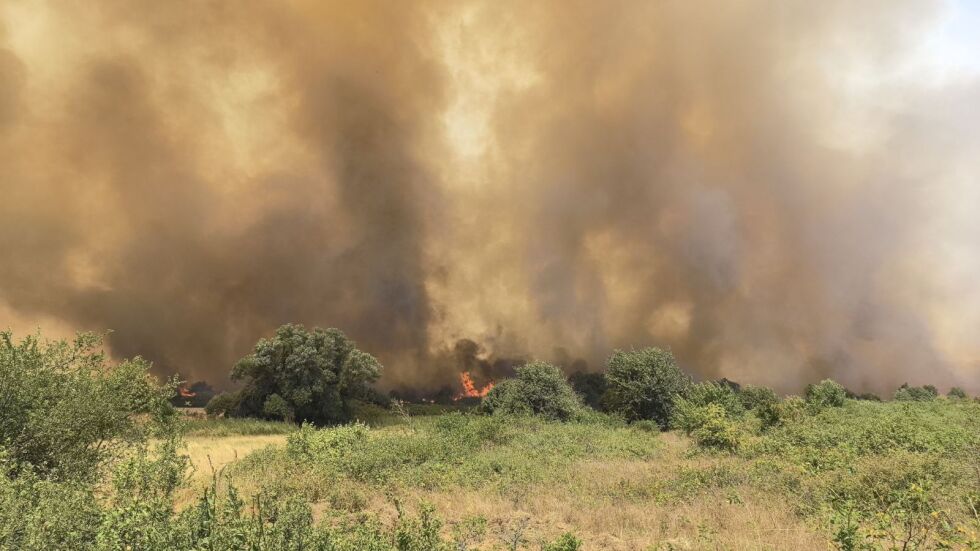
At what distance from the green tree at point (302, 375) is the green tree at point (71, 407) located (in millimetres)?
31549

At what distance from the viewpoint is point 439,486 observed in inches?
627

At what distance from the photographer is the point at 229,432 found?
36969 mm

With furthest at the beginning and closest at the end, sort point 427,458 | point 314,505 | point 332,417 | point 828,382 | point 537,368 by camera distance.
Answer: point 828,382, point 332,417, point 537,368, point 427,458, point 314,505

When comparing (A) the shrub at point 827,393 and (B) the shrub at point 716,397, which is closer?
(B) the shrub at point 716,397

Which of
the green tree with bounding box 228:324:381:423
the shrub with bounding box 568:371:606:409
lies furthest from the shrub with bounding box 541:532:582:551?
the shrub with bounding box 568:371:606:409

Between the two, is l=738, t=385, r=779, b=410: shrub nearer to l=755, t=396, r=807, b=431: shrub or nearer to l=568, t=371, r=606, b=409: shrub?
l=755, t=396, r=807, b=431: shrub

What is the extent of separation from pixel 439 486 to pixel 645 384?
103 ft

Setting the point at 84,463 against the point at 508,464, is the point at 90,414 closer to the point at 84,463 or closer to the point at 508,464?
the point at 84,463

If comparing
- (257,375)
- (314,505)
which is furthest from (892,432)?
(257,375)

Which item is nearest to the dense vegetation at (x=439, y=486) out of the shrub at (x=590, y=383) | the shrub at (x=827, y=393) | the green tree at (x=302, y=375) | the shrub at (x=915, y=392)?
the green tree at (x=302, y=375)

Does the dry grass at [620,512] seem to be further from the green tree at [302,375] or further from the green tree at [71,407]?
the green tree at [302,375]

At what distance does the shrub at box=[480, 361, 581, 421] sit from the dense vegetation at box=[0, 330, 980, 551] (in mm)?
14050

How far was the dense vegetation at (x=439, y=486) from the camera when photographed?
756 cm

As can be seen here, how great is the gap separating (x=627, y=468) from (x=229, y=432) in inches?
1253
